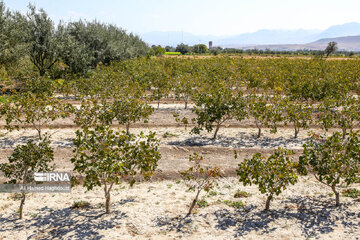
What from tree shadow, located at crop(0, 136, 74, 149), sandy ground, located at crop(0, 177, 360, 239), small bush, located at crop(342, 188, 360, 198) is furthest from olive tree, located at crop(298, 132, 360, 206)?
tree shadow, located at crop(0, 136, 74, 149)

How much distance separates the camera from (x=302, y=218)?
9312 mm

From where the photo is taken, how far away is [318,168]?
9.11 meters

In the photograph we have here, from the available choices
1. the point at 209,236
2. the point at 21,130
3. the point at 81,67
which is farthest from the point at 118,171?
the point at 81,67

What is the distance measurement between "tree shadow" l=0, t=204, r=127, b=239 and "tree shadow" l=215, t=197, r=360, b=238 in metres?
3.50

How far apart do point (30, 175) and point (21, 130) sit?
988 cm

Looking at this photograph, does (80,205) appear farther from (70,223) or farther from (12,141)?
(12,141)

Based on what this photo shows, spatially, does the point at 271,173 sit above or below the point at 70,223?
above

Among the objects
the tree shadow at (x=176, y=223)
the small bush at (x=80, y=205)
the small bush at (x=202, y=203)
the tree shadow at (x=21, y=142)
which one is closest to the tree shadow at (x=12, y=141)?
the tree shadow at (x=21, y=142)

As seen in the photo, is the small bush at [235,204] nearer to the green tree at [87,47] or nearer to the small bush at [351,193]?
the small bush at [351,193]

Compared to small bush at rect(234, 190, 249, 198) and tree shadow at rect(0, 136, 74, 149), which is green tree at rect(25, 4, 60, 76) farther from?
small bush at rect(234, 190, 249, 198)

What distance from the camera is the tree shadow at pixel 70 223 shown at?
8.37 metres

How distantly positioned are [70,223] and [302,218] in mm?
7348

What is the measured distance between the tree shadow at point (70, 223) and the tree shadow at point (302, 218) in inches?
138

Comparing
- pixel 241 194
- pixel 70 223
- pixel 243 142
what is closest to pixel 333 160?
pixel 241 194
